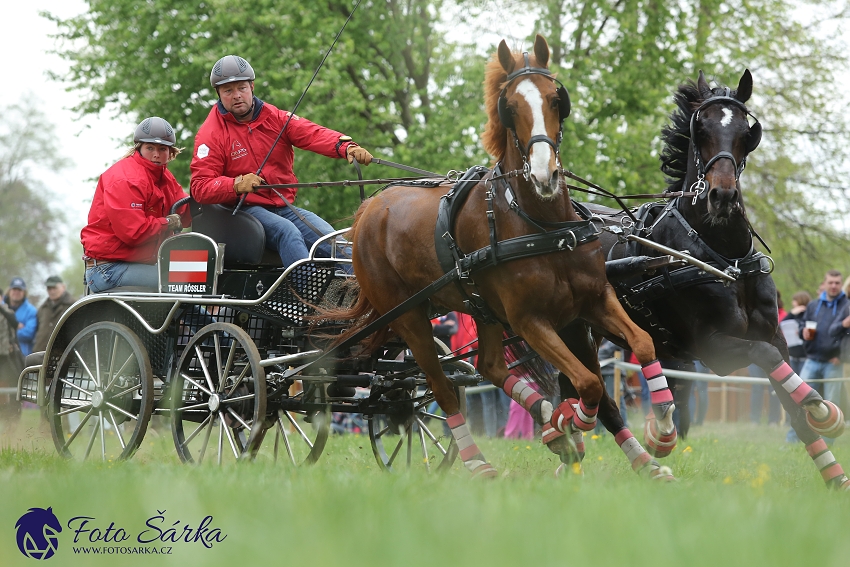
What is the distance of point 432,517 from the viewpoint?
3.21m

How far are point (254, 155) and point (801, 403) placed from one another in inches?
148

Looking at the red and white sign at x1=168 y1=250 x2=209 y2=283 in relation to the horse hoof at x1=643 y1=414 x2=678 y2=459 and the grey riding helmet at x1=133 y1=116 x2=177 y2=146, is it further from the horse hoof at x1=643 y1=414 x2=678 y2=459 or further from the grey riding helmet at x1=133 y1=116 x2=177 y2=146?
the horse hoof at x1=643 y1=414 x2=678 y2=459

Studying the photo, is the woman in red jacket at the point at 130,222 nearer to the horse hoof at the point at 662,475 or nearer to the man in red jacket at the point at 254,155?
the man in red jacket at the point at 254,155

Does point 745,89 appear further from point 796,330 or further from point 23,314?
point 23,314

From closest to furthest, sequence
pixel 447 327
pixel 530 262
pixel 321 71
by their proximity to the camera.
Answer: pixel 530 262 < pixel 447 327 < pixel 321 71

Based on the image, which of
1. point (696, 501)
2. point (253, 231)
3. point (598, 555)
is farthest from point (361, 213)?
point (598, 555)

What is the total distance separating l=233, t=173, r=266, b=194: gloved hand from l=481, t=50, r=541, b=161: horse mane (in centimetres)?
176

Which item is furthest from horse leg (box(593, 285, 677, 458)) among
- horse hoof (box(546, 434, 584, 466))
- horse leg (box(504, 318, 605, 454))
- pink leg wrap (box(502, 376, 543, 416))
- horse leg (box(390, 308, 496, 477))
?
horse leg (box(390, 308, 496, 477))

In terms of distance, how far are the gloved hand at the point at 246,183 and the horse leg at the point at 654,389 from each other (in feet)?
8.44

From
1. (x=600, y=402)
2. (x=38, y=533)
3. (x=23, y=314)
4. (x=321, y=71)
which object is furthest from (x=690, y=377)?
(x=23, y=314)

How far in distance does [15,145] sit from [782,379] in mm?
40818

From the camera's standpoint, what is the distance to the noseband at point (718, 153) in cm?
527

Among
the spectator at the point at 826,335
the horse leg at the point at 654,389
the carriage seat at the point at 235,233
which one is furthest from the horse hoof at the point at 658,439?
the spectator at the point at 826,335

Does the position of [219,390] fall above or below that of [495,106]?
below
